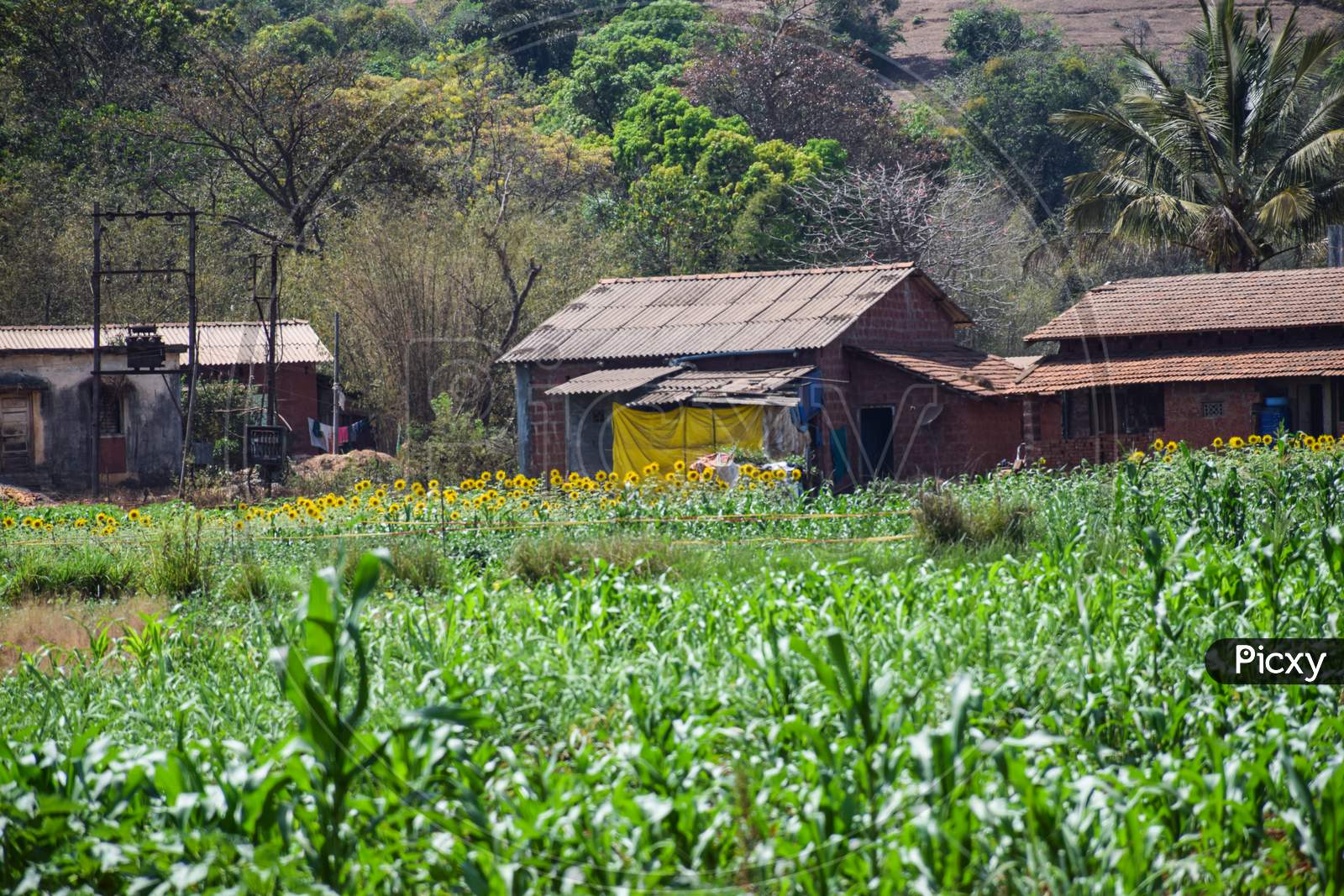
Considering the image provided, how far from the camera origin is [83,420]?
89.9ft

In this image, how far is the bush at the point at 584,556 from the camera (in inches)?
368

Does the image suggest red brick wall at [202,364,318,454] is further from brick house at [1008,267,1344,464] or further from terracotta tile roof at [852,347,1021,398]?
brick house at [1008,267,1344,464]

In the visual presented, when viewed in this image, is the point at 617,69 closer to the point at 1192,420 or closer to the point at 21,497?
the point at 1192,420

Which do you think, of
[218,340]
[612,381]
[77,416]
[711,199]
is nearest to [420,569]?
[612,381]

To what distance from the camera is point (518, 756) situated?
517 centimetres

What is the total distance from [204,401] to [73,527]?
15584 mm

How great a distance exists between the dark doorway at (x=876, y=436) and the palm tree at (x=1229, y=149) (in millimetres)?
7866

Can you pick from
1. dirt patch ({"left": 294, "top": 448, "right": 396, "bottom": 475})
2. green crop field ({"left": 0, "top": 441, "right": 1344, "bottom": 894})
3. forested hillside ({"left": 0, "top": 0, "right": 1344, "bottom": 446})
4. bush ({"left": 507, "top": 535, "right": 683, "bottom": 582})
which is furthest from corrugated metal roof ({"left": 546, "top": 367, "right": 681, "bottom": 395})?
green crop field ({"left": 0, "top": 441, "right": 1344, "bottom": 894})

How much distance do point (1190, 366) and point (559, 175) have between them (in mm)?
22780

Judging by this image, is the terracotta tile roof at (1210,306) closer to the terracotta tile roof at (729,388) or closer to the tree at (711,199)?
the terracotta tile roof at (729,388)

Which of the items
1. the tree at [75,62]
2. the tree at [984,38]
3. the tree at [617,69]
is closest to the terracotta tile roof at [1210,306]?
the tree at [617,69]

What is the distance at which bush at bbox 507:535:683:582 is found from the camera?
934 cm

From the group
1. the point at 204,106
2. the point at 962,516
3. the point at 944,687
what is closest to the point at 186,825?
the point at 944,687

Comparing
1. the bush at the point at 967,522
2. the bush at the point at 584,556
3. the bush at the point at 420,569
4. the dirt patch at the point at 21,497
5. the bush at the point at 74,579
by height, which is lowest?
the dirt patch at the point at 21,497
